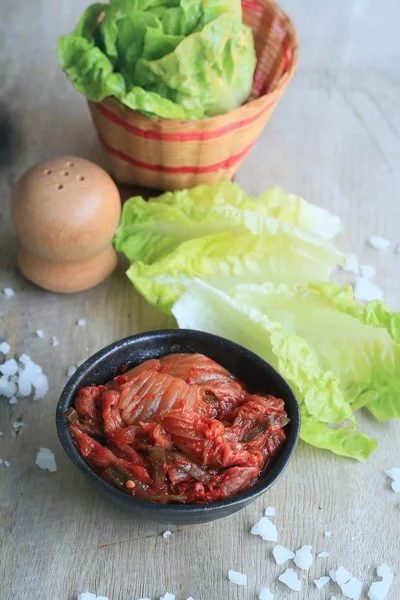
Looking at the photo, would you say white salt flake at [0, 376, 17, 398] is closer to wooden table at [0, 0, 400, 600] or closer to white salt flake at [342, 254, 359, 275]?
wooden table at [0, 0, 400, 600]

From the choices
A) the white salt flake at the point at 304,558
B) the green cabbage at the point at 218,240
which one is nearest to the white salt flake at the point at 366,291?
the green cabbage at the point at 218,240

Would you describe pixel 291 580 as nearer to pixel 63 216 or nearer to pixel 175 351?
pixel 175 351

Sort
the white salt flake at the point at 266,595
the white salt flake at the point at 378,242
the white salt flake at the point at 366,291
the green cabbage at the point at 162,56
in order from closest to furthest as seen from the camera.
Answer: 1. the white salt flake at the point at 266,595
2. the green cabbage at the point at 162,56
3. the white salt flake at the point at 366,291
4. the white salt flake at the point at 378,242

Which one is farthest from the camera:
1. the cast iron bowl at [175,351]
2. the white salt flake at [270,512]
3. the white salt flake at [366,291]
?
the white salt flake at [366,291]

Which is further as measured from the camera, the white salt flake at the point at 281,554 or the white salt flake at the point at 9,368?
the white salt flake at the point at 9,368

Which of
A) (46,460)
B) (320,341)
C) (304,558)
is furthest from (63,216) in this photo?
(304,558)

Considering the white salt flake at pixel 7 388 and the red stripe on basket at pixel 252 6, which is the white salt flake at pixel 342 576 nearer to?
the white salt flake at pixel 7 388
